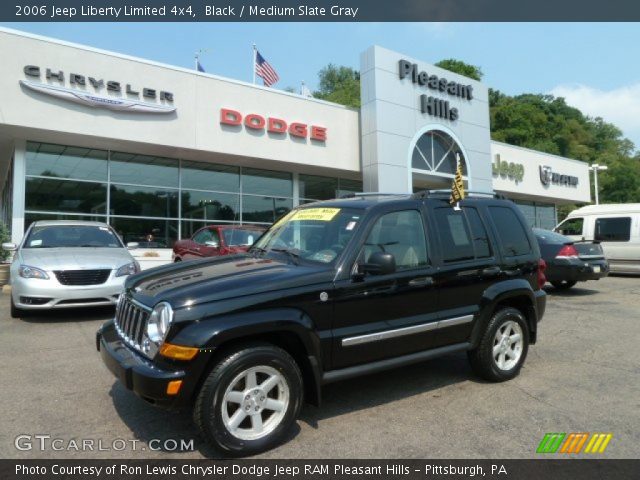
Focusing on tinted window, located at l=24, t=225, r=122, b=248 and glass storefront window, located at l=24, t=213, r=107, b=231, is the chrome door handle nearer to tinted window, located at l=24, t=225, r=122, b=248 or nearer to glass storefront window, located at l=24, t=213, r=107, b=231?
tinted window, located at l=24, t=225, r=122, b=248

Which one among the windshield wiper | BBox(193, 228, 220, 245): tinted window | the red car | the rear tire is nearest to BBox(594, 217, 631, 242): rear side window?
the rear tire

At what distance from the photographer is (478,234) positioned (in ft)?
15.0

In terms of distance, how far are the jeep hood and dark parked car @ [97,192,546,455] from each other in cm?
1

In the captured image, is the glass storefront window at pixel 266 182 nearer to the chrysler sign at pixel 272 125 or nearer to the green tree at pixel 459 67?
the chrysler sign at pixel 272 125

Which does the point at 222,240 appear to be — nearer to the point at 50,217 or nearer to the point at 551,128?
the point at 50,217

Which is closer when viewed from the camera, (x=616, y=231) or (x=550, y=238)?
(x=550, y=238)

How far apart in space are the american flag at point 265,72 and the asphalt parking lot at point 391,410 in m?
15.5

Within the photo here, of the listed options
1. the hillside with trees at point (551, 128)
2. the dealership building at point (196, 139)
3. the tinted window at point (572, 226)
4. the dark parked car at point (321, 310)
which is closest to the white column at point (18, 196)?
the dealership building at point (196, 139)

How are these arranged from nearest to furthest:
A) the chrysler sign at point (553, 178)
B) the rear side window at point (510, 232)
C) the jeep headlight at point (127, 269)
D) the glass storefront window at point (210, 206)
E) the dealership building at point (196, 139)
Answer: the rear side window at point (510, 232) < the jeep headlight at point (127, 269) < the dealership building at point (196, 139) < the glass storefront window at point (210, 206) < the chrysler sign at point (553, 178)

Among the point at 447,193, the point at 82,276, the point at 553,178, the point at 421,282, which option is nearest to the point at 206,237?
the point at 82,276

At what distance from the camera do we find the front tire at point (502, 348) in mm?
4445

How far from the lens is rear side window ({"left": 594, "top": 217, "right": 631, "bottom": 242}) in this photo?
13.9 meters

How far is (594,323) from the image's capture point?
295 inches
